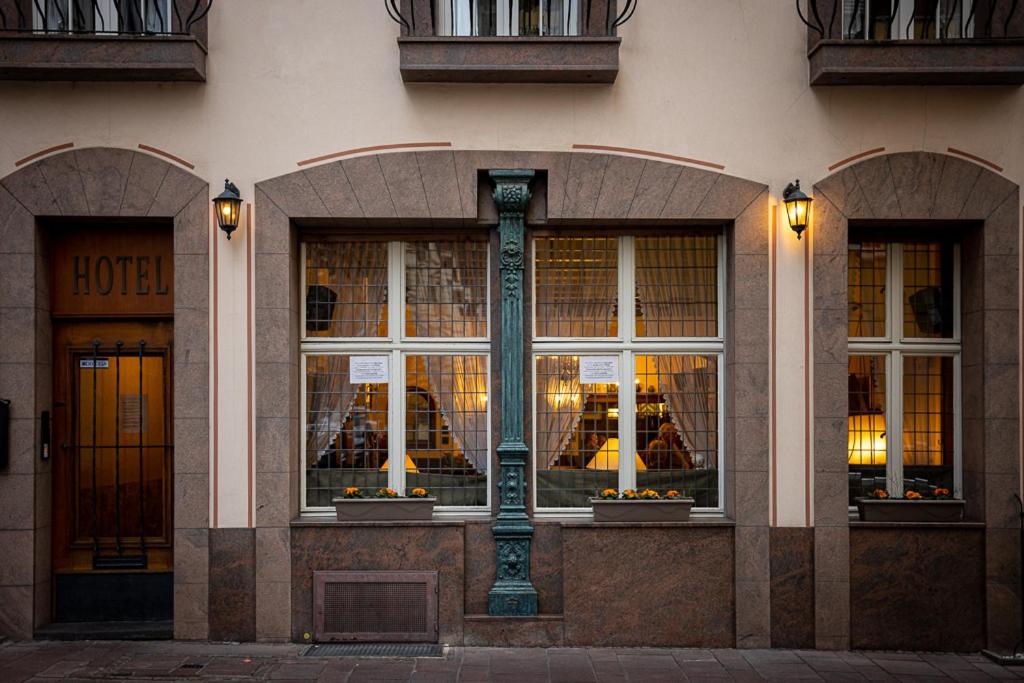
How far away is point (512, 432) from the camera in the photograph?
8.27 metres

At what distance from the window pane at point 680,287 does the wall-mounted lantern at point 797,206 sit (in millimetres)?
835

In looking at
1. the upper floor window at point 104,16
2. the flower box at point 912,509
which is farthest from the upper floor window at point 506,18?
the flower box at point 912,509

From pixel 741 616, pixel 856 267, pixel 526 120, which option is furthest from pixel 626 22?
pixel 741 616

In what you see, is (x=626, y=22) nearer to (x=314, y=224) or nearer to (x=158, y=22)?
(x=314, y=224)

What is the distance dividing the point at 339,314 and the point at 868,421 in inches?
208

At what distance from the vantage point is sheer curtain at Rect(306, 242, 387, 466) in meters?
8.54

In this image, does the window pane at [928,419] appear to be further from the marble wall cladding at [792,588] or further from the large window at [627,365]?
the large window at [627,365]

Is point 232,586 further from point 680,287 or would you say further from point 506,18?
point 506,18

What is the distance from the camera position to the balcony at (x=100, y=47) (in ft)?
25.6

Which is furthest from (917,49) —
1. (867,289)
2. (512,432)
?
(512,432)

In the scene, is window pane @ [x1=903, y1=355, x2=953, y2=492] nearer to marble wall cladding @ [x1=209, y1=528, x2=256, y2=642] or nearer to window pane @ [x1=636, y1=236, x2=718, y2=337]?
window pane @ [x1=636, y1=236, x2=718, y2=337]

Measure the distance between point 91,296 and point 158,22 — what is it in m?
2.69

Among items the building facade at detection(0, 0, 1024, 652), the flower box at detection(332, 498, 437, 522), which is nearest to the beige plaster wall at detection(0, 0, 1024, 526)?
the building facade at detection(0, 0, 1024, 652)

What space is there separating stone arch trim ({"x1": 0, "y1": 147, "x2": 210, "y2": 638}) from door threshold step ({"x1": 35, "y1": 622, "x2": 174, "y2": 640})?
0.17 metres
